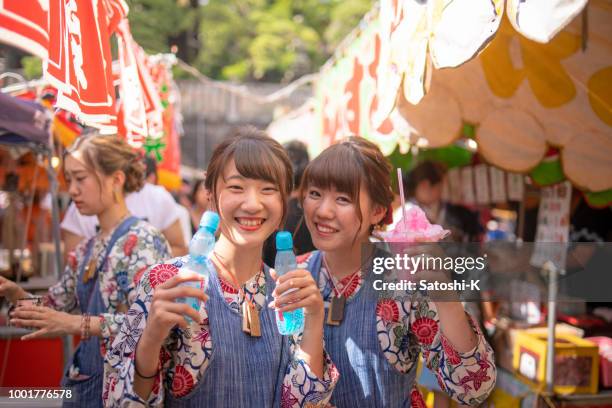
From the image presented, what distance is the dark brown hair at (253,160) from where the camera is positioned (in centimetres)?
170

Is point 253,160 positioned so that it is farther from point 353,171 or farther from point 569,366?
point 569,366

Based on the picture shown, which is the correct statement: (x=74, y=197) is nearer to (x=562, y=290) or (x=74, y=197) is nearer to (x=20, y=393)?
(x=20, y=393)

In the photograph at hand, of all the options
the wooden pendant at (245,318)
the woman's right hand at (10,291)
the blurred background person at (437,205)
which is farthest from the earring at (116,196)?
the blurred background person at (437,205)

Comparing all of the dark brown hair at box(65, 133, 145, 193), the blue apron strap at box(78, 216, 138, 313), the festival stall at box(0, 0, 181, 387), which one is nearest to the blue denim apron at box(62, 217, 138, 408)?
the blue apron strap at box(78, 216, 138, 313)

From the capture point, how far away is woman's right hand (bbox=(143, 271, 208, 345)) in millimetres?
1373

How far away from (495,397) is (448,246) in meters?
2.27

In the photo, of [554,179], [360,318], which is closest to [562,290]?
[554,179]

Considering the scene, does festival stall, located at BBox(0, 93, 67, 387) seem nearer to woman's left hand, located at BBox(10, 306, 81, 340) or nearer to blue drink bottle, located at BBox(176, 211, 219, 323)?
woman's left hand, located at BBox(10, 306, 81, 340)

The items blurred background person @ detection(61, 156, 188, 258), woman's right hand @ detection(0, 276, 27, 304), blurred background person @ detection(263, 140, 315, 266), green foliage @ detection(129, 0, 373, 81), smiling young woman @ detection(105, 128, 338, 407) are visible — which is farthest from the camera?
green foliage @ detection(129, 0, 373, 81)

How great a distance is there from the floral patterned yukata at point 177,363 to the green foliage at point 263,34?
1744 cm

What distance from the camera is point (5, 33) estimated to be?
74.8 inches

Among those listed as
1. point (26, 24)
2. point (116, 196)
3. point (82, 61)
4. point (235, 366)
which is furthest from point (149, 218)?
point (235, 366)

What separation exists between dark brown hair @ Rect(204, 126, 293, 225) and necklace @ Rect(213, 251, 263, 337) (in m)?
0.23

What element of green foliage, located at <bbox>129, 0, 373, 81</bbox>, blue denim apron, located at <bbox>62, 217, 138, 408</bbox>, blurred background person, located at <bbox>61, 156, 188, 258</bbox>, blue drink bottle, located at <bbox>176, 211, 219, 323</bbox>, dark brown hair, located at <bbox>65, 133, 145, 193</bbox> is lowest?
blue denim apron, located at <bbox>62, 217, 138, 408</bbox>
